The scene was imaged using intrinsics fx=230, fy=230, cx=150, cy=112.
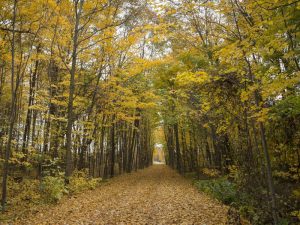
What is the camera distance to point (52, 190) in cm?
895

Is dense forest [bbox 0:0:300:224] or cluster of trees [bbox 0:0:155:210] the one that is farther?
cluster of trees [bbox 0:0:155:210]

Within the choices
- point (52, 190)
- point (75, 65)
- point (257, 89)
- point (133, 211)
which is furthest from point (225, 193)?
point (75, 65)

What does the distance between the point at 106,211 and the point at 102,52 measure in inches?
384

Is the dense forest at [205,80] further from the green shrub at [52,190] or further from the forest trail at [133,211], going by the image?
the forest trail at [133,211]

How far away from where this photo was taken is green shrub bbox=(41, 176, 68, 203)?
345 inches

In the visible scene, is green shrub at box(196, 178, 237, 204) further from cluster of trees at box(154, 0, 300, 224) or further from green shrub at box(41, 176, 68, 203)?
green shrub at box(41, 176, 68, 203)

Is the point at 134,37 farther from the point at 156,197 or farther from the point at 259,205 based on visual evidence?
the point at 259,205

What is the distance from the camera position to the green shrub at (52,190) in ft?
28.8

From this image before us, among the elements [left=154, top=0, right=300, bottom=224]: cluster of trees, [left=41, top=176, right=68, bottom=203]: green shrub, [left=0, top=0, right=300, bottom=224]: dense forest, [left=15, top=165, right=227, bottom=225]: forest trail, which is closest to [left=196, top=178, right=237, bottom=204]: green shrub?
Result: [left=0, top=0, right=300, bottom=224]: dense forest

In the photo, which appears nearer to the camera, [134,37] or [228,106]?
[228,106]

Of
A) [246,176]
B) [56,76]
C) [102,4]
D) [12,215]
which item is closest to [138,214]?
[246,176]

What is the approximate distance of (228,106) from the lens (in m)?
7.16

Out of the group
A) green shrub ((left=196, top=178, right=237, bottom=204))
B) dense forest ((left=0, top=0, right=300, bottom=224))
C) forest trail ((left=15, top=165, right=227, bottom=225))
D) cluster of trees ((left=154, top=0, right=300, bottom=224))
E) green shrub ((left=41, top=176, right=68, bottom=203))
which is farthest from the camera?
green shrub ((left=41, top=176, right=68, bottom=203))

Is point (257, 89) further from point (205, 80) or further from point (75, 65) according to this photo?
point (75, 65)
